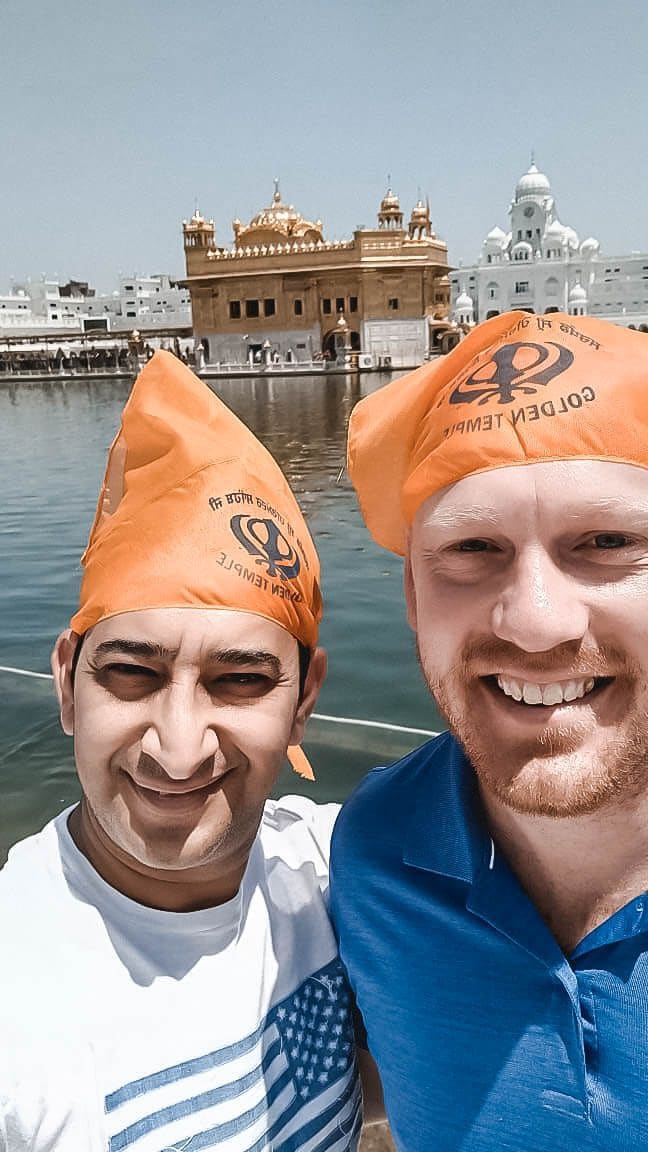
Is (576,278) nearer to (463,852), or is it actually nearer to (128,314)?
(128,314)

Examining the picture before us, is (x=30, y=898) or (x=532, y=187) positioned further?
(x=532, y=187)

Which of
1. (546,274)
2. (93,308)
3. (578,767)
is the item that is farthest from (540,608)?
(93,308)

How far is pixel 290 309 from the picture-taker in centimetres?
4469

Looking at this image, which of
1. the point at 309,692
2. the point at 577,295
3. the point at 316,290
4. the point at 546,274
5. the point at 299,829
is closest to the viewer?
the point at 309,692

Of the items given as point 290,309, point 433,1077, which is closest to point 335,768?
point 433,1077

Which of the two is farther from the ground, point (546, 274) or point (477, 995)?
point (546, 274)

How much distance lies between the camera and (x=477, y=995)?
1.20 meters

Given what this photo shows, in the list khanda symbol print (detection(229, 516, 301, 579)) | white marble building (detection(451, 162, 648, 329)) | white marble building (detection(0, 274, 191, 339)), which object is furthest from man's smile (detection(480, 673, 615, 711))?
white marble building (detection(0, 274, 191, 339))

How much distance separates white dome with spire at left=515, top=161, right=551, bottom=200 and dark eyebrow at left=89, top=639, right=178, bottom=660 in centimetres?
7008

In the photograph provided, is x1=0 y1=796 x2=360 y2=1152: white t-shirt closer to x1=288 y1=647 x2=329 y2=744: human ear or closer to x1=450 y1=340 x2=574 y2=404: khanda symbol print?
x1=288 y1=647 x2=329 y2=744: human ear

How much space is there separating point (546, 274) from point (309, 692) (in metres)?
62.7

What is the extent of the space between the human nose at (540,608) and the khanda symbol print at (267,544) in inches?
20.1

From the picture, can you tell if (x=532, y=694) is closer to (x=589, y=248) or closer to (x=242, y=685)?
(x=242, y=685)

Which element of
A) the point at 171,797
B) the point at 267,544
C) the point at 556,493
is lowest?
the point at 171,797
